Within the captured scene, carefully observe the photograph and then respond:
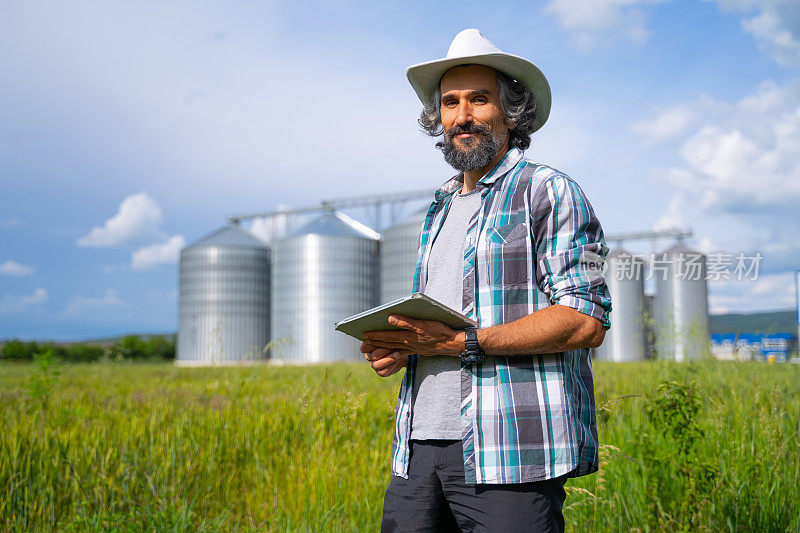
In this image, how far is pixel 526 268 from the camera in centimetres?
172

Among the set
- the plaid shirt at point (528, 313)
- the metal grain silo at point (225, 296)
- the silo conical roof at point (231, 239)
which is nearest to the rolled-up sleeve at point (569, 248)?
the plaid shirt at point (528, 313)

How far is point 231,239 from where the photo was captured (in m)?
34.0

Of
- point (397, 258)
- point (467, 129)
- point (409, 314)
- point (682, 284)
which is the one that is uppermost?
point (397, 258)

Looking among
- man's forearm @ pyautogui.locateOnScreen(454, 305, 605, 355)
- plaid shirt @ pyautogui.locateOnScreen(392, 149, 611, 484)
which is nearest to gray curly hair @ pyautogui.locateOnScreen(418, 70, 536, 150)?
plaid shirt @ pyautogui.locateOnScreen(392, 149, 611, 484)

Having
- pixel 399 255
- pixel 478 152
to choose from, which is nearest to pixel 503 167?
pixel 478 152

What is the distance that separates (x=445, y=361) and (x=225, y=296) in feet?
106

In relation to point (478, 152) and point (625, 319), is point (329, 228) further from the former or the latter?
point (478, 152)

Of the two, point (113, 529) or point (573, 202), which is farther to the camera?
point (113, 529)

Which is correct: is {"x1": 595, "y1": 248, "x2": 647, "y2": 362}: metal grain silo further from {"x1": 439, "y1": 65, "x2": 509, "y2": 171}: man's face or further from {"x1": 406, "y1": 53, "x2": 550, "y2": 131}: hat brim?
{"x1": 439, "y1": 65, "x2": 509, "y2": 171}: man's face

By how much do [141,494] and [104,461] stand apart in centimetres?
40

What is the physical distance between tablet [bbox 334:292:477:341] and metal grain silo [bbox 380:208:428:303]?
86.5ft

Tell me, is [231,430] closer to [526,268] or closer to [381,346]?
[381,346]

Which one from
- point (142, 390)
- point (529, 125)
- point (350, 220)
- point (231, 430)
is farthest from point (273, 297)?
point (529, 125)

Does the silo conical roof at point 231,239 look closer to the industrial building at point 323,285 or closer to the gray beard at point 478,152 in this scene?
Result: the industrial building at point 323,285
